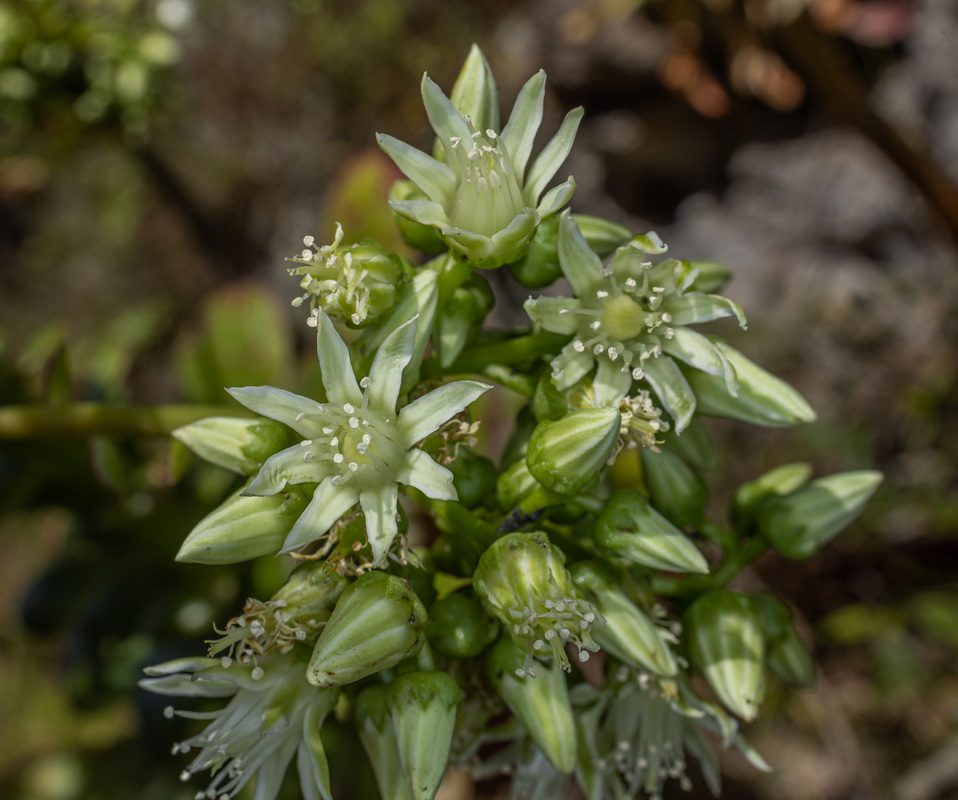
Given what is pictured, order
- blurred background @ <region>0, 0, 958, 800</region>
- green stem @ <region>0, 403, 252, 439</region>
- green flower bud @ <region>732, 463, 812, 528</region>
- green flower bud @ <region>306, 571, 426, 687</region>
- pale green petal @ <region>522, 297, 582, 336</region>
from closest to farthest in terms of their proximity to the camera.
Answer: green flower bud @ <region>306, 571, 426, 687</region>, pale green petal @ <region>522, 297, 582, 336</region>, green flower bud @ <region>732, 463, 812, 528</region>, green stem @ <region>0, 403, 252, 439</region>, blurred background @ <region>0, 0, 958, 800</region>

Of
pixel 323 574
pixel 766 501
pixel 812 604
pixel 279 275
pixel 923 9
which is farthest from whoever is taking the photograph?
pixel 279 275

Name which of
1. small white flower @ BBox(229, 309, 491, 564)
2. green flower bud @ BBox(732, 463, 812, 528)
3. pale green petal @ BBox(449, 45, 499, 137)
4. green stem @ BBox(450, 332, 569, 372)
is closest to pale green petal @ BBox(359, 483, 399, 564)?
small white flower @ BBox(229, 309, 491, 564)

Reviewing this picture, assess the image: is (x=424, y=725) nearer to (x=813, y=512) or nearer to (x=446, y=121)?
(x=813, y=512)

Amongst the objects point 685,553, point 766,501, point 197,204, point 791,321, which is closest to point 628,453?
point 766,501

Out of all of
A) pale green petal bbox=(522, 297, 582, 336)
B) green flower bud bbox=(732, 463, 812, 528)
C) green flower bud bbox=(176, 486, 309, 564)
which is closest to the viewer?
green flower bud bbox=(176, 486, 309, 564)

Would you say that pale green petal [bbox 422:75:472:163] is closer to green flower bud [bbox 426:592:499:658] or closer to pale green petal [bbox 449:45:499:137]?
pale green petal [bbox 449:45:499:137]

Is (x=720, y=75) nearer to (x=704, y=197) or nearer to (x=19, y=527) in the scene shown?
(x=704, y=197)

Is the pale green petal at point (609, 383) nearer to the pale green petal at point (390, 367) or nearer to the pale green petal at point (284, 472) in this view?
the pale green petal at point (390, 367)
